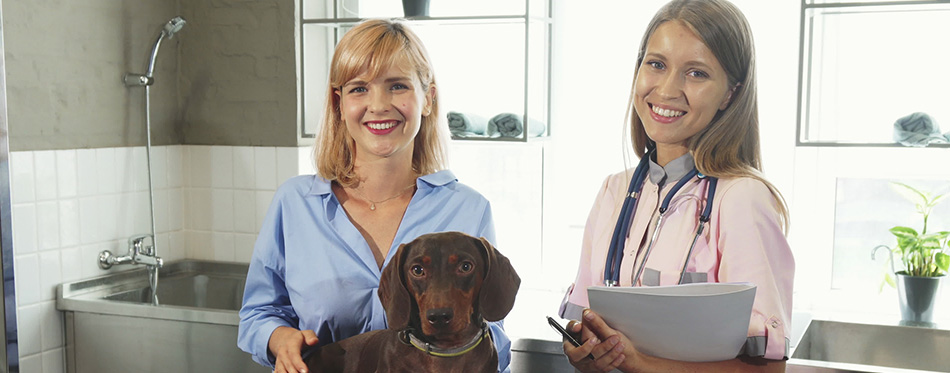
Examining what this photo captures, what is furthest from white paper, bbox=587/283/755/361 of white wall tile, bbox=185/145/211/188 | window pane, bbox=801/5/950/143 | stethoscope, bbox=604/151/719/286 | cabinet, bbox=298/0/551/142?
white wall tile, bbox=185/145/211/188

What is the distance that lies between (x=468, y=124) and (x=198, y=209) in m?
1.20

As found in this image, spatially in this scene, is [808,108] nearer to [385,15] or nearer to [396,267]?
[385,15]

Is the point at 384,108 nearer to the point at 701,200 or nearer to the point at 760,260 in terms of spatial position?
the point at 701,200

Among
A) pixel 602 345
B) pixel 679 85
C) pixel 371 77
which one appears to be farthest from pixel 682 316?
pixel 371 77

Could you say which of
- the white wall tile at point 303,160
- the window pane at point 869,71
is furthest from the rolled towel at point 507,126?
the window pane at point 869,71

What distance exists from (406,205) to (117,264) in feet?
5.68

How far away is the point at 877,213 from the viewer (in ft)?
9.07

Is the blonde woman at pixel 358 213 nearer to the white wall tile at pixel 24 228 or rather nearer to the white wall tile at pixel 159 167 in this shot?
the white wall tile at pixel 24 228

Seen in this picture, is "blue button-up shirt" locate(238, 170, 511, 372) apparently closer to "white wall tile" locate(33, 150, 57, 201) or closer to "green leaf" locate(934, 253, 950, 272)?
"white wall tile" locate(33, 150, 57, 201)

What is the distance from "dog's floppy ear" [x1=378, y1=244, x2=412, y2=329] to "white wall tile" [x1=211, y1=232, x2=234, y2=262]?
85.5 inches

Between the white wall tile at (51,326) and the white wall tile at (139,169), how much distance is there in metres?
0.52

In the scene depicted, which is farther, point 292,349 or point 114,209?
point 114,209

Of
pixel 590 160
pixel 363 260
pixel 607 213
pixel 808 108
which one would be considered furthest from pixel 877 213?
pixel 363 260

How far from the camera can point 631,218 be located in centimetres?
152
